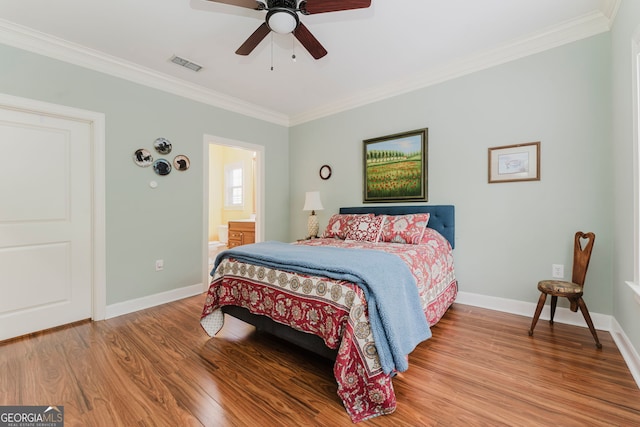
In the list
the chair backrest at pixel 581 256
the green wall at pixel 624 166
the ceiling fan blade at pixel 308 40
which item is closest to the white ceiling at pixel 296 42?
the ceiling fan blade at pixel 308 40

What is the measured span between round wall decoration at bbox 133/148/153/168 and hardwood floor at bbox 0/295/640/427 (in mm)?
1740

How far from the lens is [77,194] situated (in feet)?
9.15

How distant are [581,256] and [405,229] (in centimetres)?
142

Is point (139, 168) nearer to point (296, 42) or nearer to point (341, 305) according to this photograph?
point (296, 42)

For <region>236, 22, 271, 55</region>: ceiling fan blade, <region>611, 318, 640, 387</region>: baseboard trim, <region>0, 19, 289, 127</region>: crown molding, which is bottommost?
<region>611, 318, 640, 387</region>: baseboard trim

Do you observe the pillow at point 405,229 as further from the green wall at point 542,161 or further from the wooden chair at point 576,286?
the wooden chair at point 576,286

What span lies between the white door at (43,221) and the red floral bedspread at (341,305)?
5.01 feet

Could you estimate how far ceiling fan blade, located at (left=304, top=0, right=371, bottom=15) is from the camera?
1.79m

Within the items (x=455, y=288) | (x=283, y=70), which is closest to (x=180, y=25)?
(x=283, y=70)

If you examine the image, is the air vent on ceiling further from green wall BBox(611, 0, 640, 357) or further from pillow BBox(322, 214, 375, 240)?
green wall BBox(611, 0, 640, 357)

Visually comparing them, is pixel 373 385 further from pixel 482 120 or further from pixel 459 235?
pixel 482 120

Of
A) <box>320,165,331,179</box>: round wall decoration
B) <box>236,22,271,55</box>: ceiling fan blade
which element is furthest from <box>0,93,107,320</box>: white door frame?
<box>320,165,331,179</box>: round wall decoration

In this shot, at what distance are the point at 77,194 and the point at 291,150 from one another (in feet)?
9.70

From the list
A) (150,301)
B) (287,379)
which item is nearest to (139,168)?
(150,301)
